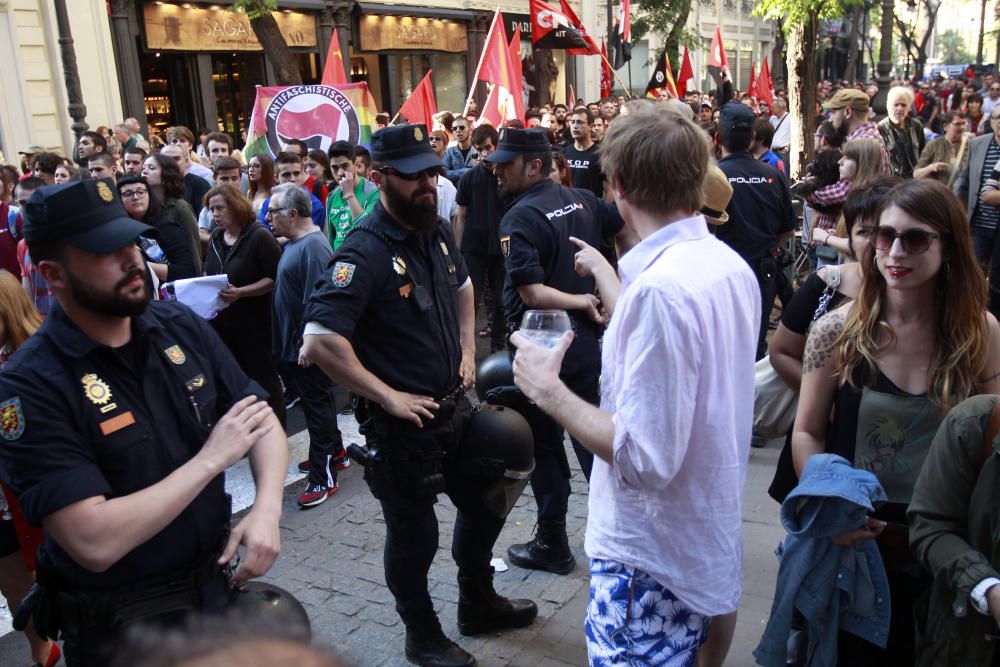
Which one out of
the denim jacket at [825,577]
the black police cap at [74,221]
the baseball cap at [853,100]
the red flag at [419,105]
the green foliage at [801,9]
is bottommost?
the denim jacket at [825,577]

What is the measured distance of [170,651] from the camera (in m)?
1.01

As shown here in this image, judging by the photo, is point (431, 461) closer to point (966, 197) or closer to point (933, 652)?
point (933, 652)

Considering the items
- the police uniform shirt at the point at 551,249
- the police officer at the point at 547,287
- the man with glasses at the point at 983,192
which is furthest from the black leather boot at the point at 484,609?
the man with glasses at the point at 983,192

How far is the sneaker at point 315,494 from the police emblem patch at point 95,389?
3.23 metres

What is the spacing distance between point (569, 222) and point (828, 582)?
2436 mm

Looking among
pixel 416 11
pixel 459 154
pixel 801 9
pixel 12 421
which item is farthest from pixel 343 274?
pixel 416 11

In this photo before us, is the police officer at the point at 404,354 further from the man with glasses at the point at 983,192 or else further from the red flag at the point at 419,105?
the red flag at the point at 419,105

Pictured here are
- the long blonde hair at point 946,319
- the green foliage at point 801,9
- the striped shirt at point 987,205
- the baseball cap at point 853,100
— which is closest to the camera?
the long blonde hair at point 946,319

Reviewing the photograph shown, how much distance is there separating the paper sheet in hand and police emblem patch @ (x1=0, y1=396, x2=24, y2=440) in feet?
11.7

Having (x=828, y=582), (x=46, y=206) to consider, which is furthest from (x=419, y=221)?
(x=828, y=582)

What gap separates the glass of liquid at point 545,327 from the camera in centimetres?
239

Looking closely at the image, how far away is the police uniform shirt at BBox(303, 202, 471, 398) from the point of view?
3285 millimetres

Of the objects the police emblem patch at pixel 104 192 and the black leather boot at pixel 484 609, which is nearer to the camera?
the police emblem patch at pixel 104 192

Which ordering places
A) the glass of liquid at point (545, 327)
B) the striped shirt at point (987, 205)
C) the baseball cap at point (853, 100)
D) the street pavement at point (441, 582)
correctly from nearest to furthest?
1. the glass of liquid at point (545, 327)
2. the street pavement at point (441, 582)
3. the striped shirt at point (987, 205)
4. the baseball cap at point (853, 100)
